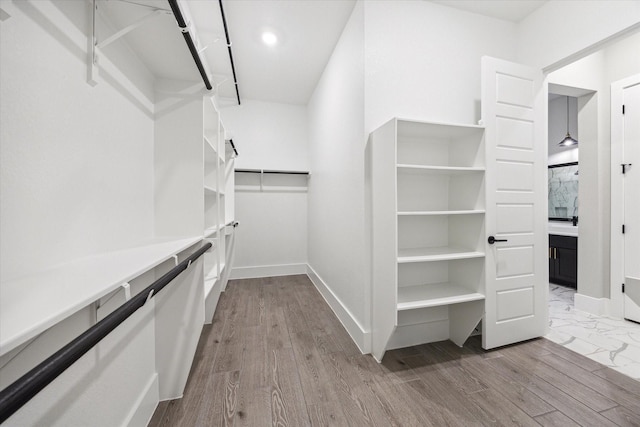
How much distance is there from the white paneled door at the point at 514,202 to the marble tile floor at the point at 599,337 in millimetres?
260

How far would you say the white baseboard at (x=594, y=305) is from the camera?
267cm

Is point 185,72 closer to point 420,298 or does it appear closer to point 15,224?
point 15,224

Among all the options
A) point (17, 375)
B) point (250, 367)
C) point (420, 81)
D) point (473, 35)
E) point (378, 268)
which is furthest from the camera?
point (473, 35)

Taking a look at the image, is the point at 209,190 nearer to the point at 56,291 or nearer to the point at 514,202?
the point at 56,291

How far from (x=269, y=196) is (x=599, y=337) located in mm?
4049

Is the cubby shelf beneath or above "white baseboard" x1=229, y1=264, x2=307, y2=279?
above

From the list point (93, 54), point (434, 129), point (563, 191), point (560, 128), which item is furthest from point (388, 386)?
point (560, 128)

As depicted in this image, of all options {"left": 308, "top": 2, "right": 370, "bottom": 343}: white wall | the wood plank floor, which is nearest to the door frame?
the wood plank floor

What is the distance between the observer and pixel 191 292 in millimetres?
1591

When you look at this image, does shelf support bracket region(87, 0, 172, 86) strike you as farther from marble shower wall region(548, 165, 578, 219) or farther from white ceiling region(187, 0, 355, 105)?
marble shower wall region(548, 165, 578, 219)

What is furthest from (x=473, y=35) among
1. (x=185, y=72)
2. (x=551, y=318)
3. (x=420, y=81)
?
(x=551, y=318)

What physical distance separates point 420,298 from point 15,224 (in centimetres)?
208

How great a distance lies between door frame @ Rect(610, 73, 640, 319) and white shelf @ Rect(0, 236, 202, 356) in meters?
3.95

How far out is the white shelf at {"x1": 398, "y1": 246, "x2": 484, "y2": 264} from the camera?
5.95 feet
